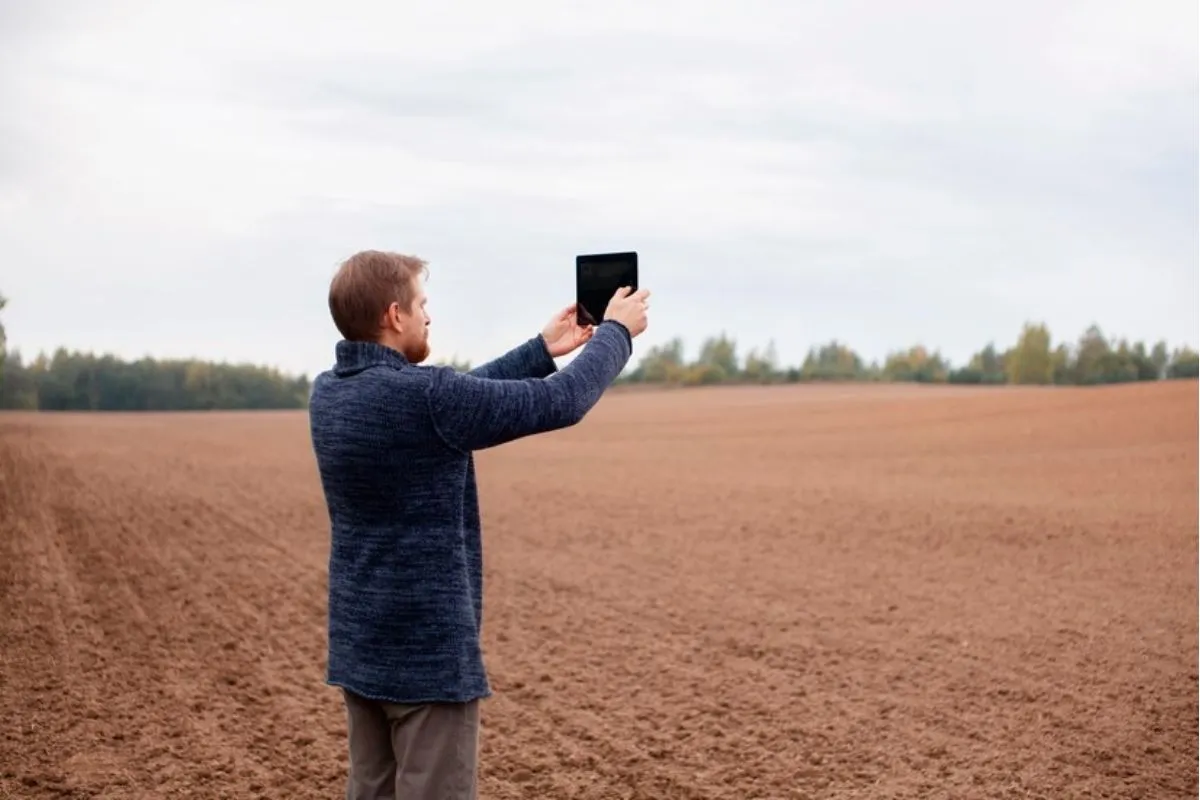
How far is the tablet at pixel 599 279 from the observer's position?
296 cm

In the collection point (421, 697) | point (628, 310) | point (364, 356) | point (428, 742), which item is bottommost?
point (428, 742)

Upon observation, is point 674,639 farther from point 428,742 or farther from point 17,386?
point 17,386

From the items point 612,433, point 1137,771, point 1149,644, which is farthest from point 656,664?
point 612,433

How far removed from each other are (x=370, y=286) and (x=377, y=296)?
26mm

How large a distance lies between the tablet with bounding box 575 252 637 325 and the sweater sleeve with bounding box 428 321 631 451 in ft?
0.88

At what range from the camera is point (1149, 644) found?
29.4ft

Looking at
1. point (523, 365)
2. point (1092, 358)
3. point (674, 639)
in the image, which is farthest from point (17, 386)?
point (1092, 358)

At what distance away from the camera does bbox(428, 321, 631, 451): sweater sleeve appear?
2637 mm

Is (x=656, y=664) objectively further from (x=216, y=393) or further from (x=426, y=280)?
(x=216, y=393)

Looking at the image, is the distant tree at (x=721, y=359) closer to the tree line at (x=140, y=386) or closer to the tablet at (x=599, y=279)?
the tree line at (x=140, y=386)

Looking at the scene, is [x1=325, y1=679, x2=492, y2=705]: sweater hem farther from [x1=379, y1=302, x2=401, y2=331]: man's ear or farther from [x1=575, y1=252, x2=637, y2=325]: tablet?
[x1=575, y1=252, x2=637, y2=325]: tablet

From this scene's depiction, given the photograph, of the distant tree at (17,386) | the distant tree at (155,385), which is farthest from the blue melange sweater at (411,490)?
the distant tree at (155,385)

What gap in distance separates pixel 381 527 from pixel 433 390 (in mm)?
335

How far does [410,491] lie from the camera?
268 centimetres
